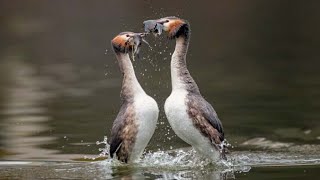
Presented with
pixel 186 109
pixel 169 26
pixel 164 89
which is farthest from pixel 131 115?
pixel 164 89

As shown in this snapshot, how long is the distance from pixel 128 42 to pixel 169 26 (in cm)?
66

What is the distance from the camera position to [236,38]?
3556 cm

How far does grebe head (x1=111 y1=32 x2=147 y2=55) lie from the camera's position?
13.9m

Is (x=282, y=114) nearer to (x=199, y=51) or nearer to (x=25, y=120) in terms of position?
(x=25, y=120)

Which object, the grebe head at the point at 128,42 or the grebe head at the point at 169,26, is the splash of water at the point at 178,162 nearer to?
the grebe head at the point at 128,42

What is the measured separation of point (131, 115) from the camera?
13547 mm

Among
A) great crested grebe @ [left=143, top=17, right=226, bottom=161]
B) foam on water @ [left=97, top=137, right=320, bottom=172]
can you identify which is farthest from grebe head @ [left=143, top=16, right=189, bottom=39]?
foam on water @ [left=97, top=137, right=320, bottom=172]

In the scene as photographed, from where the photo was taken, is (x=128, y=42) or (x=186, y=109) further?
(x=128, y=42)

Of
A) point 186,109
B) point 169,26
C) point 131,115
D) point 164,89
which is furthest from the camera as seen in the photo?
point 164,89

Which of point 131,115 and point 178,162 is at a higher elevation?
point 131,115

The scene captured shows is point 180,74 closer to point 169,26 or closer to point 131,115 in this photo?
point 169,26

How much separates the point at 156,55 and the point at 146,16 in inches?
389

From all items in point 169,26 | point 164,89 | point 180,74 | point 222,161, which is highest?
point 169,26

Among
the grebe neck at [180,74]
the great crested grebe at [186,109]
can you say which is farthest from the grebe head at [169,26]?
the grebe neck at [180,74]
